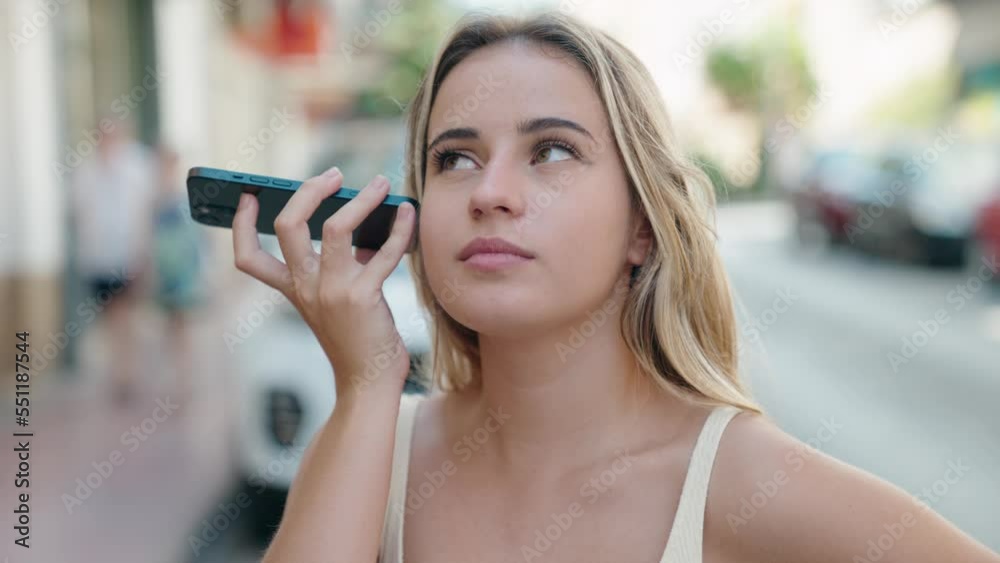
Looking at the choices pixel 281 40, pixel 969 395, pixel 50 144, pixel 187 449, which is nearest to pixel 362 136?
pixel 187 449

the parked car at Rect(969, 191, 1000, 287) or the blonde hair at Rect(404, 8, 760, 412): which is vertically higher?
the blonde hair at Rect(404, 8, 760, 412)

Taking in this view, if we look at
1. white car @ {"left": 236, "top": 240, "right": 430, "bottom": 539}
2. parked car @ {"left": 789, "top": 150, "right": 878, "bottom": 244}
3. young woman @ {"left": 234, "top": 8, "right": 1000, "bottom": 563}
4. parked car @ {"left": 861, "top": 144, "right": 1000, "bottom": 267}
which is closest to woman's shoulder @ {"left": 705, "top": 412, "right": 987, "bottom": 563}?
young woman @ {"left": 234, "top": 8, "right": 1000, "bottom": 563}

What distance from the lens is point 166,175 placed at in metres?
8.29

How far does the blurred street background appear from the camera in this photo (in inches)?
189

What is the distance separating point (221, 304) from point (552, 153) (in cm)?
1201

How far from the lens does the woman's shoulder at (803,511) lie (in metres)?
1.40

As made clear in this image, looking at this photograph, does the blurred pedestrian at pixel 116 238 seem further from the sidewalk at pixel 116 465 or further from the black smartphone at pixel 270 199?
the black smartphone at pixel 270 199

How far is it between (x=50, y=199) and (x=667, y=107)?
733 centimetres

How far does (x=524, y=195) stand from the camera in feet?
5.43

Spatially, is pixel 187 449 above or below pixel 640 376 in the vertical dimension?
below

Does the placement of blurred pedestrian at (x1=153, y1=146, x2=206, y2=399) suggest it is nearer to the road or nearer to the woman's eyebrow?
the road

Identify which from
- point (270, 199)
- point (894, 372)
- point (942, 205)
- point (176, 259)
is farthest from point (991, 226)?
point (270, 199)

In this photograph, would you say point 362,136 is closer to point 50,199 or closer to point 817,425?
point 50,199

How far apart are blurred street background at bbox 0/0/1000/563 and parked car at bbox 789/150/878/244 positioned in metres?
0.12
